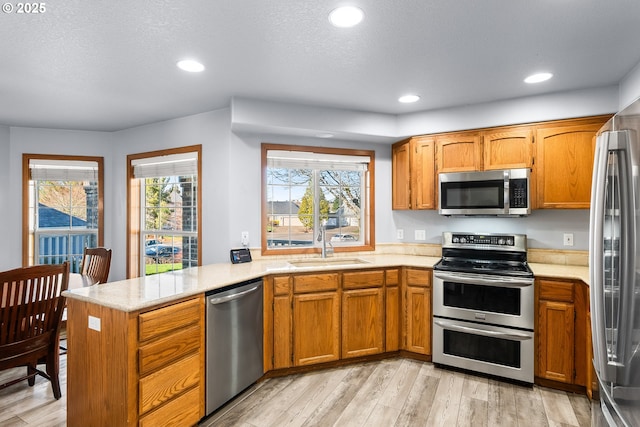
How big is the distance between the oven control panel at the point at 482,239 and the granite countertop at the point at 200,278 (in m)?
0.29

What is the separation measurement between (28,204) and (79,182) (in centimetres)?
59

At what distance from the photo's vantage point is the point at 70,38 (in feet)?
6.56

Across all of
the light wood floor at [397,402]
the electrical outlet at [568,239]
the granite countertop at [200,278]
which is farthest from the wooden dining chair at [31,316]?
the electrical outlet at [568,239]

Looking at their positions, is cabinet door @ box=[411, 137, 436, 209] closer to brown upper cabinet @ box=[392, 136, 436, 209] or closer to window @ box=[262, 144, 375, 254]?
brown upper cabinet @ box=[392, 136, 436, 209]

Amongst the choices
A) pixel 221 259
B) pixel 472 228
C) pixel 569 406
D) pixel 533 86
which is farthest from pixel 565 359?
→ pixel 221 259

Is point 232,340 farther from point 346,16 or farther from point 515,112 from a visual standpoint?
point 515,112

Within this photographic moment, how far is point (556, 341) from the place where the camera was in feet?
8.57

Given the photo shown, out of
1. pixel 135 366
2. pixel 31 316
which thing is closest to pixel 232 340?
pixel 135 366

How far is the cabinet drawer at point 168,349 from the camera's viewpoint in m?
1.82

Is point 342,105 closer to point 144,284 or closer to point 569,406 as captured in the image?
point 144,284

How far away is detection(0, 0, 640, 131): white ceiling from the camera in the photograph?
1.73m

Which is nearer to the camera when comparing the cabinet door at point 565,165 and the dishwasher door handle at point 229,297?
the dishwasher door handle at point 229,297

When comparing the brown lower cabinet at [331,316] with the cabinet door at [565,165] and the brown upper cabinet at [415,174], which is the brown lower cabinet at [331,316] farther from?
the cabinet door at [565,165]

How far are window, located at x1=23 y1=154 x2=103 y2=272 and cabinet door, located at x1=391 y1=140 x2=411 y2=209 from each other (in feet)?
11.9
